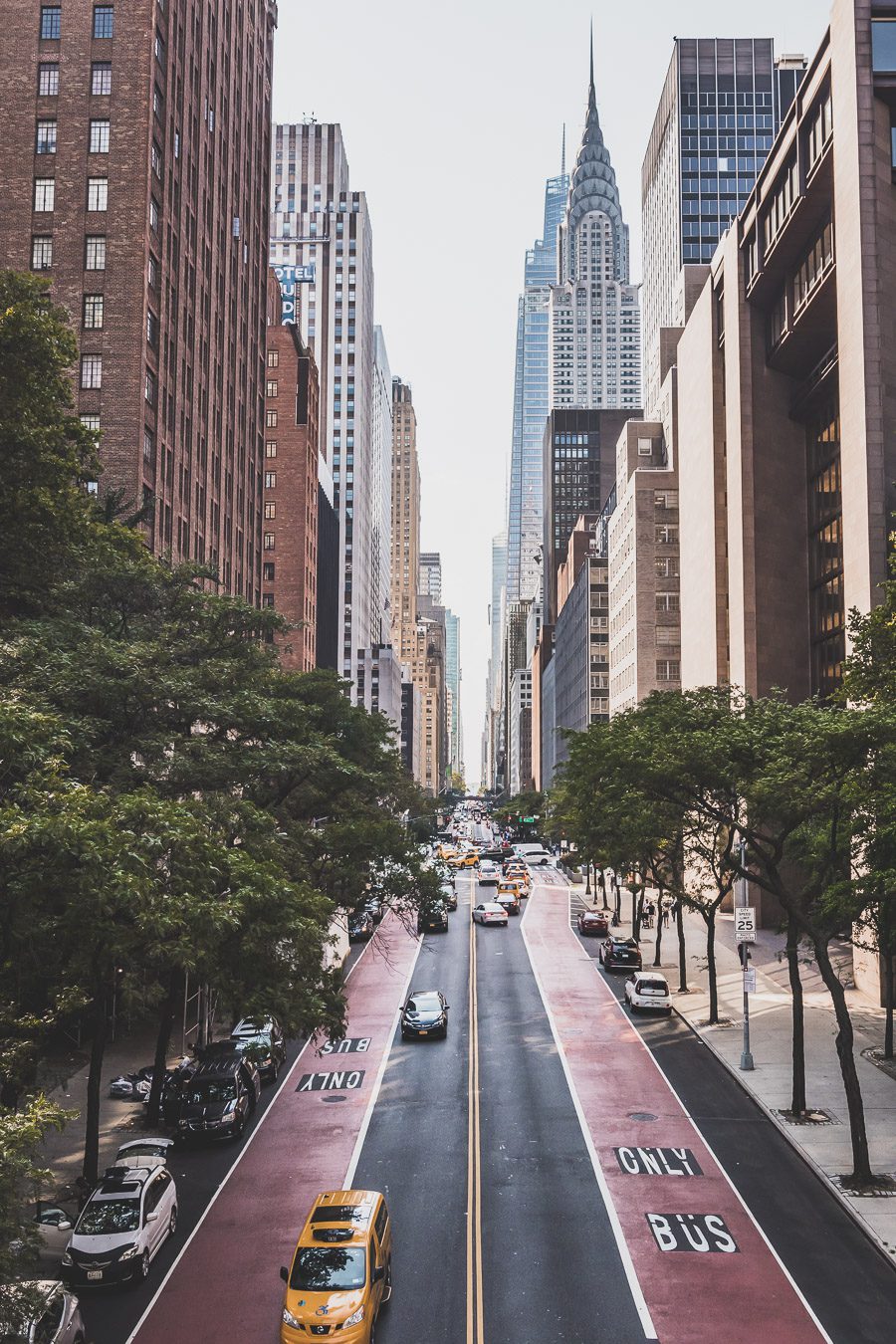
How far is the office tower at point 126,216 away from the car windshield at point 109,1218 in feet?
104

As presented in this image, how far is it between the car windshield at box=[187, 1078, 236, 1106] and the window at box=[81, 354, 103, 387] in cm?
3496

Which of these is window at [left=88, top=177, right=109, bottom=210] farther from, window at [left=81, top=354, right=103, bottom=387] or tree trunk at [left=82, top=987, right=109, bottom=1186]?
tree trunk at [left=82, top=987, right=109, bottom=1186]

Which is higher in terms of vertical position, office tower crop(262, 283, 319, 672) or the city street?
office tower crop(262, 283, 319, 672)

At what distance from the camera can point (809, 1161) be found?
24.0 metres

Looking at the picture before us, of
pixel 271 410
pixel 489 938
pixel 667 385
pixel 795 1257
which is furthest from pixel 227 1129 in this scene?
pixel 271 410

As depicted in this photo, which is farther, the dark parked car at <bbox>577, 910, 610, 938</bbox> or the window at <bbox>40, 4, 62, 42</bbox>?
the dark parked car at <bbox>577, 910, 610, 938</bbox>

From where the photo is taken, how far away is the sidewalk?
935 inches

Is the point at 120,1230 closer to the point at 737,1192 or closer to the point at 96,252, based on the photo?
the point at 737,1192

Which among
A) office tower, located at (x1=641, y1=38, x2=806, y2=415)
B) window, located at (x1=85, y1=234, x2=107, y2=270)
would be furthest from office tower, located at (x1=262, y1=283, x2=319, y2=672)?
window, located at (x1=85, y1=234, x2=107, y2=270)

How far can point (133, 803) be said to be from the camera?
18.0 m

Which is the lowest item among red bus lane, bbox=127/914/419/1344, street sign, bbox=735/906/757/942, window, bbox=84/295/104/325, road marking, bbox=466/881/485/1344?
red bus lane, bbox=127/914/419/1344

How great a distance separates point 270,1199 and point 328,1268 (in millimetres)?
6750

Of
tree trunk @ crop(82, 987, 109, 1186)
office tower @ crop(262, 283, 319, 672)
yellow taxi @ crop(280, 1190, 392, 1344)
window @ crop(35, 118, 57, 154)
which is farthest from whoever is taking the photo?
office tower @ crop(262, 283, 319, 672)

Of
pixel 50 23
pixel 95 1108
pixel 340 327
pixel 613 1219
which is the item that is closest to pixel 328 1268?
pixel 613 1219
